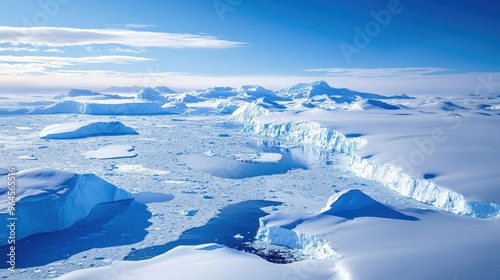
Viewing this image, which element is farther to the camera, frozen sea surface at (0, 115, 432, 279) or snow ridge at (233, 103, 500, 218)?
snow ridge at (233, 103, 500, 218)

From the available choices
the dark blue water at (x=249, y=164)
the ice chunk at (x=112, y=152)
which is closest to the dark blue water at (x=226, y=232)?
the dark blue water at (x=249, y=164)

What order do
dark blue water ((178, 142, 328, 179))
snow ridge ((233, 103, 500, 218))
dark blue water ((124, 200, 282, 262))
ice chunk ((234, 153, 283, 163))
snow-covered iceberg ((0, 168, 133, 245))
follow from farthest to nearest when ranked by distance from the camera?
ice chunk ((234, 153, 283, 163)), dark blue water ((178, 142, 328, 179)), snow ridge ((233, 103, 500, 218)), snow-covered iceberg ((0, 168, 133, 245)), dark blue water ((124, 200, 282, 262))

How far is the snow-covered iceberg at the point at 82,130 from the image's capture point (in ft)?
76.8

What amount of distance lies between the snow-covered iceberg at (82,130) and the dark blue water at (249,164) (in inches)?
397

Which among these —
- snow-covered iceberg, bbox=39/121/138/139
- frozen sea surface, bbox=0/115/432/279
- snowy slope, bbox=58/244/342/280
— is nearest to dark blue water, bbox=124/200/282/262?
frozen sea surface, bbox=0/115/432/279

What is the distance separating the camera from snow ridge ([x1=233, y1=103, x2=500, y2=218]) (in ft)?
30.7

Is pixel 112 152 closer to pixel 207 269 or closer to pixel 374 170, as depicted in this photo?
pixel 374 170

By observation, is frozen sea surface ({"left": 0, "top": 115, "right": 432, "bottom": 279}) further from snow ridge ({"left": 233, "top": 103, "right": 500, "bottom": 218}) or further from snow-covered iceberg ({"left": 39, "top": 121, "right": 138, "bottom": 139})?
snow-covered iceberg ({"left": 39, "top": 121, "right": 138, "bottom": 139})

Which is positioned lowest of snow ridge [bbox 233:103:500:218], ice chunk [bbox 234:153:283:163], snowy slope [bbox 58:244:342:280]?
snowy slope [bbox 58:244:342:280]

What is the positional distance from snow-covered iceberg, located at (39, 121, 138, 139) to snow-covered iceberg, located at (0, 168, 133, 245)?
49.0 ft

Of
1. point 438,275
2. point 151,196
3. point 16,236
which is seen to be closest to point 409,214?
point 438,275

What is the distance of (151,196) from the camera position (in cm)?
1141

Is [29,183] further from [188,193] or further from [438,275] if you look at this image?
[438,275]

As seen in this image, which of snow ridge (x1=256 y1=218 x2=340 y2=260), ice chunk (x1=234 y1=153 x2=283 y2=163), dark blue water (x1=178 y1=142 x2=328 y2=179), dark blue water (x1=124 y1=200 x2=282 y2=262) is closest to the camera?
snow ridge (x1=256 y1=218 x2=340 y2=260)
